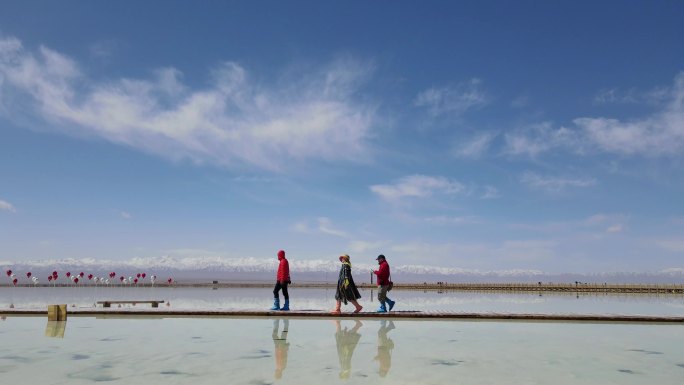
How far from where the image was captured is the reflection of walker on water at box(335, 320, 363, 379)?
33.7 ft

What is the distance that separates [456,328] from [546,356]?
18.9ft

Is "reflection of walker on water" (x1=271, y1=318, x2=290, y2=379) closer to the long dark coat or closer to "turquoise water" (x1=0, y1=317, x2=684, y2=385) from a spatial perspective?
"turquoise water" (x1=0, y1=317, x2=684, y2=385)

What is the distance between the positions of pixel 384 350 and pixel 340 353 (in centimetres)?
113

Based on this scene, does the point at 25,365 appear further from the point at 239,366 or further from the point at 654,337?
the point at 654,337

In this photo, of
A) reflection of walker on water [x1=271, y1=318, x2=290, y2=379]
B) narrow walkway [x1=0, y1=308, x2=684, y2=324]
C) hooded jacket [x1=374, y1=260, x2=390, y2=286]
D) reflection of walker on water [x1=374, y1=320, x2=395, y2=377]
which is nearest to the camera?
reflection of walker on water [x1=271, y1=318, x2=290, y2=379]

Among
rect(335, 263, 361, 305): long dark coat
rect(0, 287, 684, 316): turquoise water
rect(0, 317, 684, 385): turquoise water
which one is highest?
rect(335, 263, 361, 305): long dark coat

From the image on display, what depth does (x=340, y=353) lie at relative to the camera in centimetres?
1205

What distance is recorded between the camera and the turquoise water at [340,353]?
9.52m

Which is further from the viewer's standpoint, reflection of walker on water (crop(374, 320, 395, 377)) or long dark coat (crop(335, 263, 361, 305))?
long dark coat (crop(335, 263, 361, 305))

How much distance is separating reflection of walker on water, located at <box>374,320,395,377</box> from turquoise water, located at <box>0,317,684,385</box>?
0.08ft

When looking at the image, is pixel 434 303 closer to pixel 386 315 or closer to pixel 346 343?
pixel 386 315

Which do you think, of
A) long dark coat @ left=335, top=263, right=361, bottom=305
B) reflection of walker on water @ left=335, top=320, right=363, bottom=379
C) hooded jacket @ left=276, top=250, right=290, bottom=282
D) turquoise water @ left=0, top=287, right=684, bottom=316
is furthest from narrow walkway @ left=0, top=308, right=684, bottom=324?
turquoise water @ left=0, top=287, right=684, bottom=316

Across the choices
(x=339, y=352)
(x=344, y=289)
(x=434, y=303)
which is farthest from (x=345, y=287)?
(x=434, y=303)

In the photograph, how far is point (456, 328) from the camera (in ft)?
57.3
